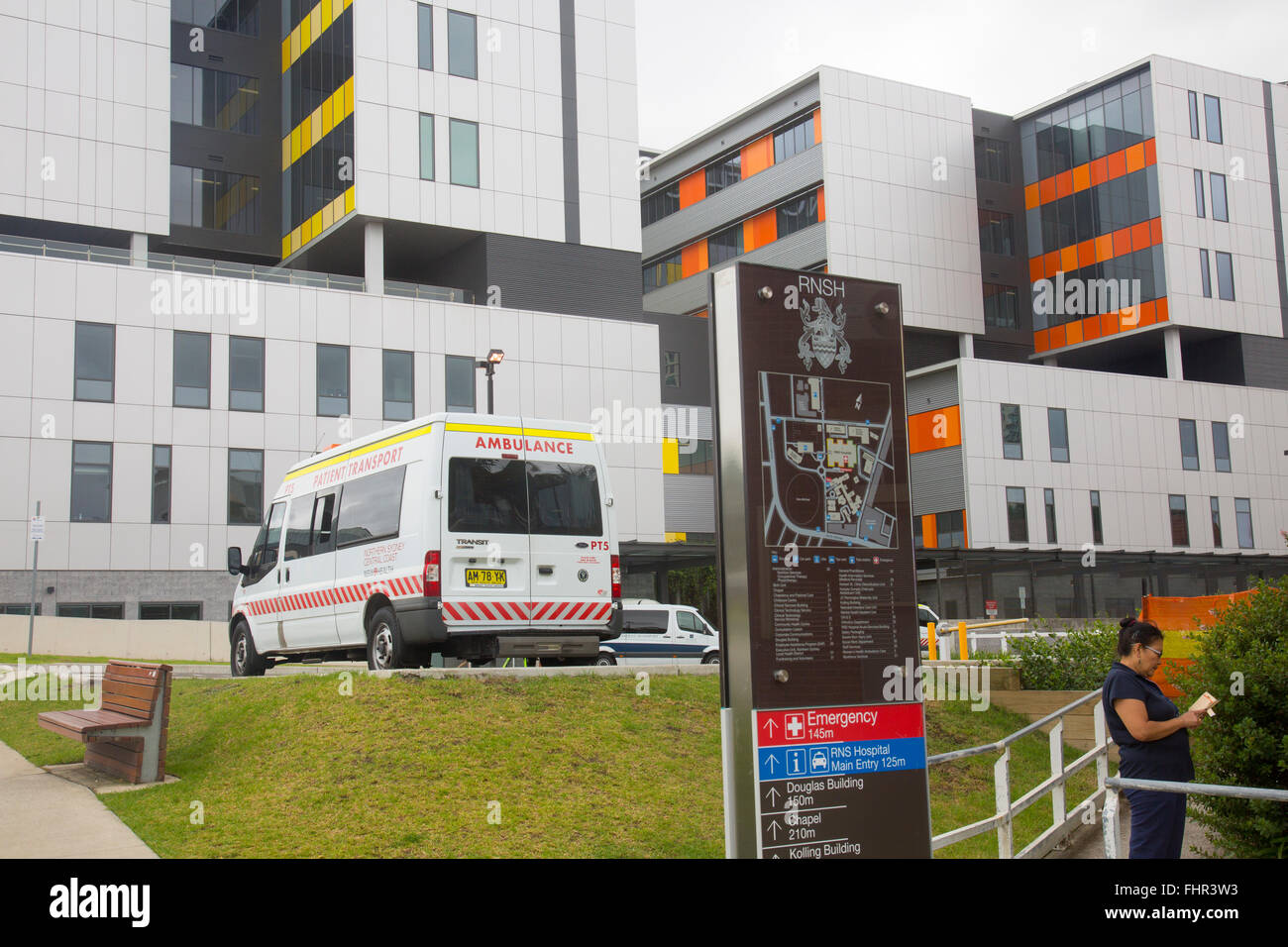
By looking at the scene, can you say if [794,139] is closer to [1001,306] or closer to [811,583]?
[1001,306]

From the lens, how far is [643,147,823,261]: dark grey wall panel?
56.6m

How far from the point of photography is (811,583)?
639cm

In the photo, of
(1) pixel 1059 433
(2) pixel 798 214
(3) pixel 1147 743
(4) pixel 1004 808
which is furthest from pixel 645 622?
(2) pixel 798 214

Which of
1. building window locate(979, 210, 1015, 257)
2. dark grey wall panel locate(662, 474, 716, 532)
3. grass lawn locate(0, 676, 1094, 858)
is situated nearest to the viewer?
grass lawn locate(0, 676, 1094, 858)

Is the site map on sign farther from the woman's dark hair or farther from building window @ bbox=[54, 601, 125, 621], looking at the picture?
building window @ bbox=[54, 601, 125, 621]

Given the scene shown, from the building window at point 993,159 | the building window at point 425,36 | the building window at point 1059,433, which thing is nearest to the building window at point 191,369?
the building window at point 425,36

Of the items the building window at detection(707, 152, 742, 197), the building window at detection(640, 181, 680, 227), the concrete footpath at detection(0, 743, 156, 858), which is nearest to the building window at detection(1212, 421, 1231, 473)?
the building window at detection(707, 152, 742, 197)

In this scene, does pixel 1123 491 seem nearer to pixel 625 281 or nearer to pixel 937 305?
pixel 937 305

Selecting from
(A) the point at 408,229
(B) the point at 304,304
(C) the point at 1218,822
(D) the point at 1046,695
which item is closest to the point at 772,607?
(C) the point at 1218,822

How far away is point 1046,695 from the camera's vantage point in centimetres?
1544

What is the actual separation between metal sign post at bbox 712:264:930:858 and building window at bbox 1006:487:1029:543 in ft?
158

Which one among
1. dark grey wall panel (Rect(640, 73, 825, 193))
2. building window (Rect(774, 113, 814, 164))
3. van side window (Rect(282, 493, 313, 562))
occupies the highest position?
dark grey wall panel (Rect(640, 73, 825, 193))

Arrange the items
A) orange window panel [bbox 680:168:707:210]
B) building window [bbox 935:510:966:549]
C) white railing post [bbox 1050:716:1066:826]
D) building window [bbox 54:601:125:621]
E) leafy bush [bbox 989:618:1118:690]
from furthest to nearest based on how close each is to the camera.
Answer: orange window panel [bbox 680:168:707:210] → building window [bbox 935:510:966:549] → building window [bbox 54:601:125:621] → leafy bush [bbox 989:618:1118:690] → white railing post [bbox 1050:716:1066:826]
